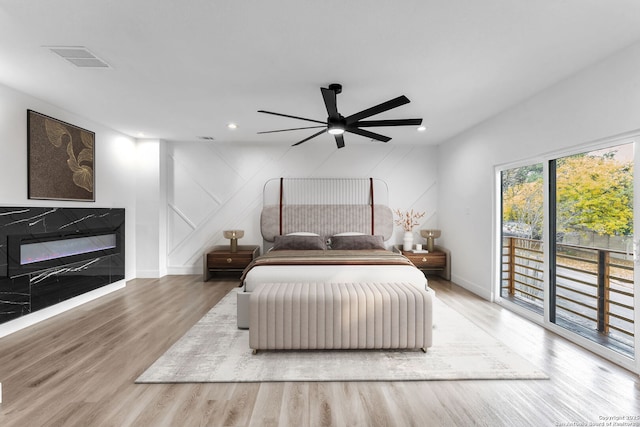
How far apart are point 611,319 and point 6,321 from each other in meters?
5.64

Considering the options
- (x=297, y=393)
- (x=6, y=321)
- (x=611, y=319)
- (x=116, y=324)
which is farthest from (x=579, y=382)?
(x=6, y=321)

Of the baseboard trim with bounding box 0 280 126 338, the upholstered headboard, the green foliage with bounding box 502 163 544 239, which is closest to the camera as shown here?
the baseboard trim with bounding box 0 280 126 338

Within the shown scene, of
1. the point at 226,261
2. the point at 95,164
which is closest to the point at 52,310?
the point at 95,164

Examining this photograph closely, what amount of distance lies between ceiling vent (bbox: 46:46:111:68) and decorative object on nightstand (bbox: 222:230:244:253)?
312 centimetres

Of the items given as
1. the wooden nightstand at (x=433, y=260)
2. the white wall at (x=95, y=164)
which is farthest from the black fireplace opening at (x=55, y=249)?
the wooden nightstand at (x=433, y=260)

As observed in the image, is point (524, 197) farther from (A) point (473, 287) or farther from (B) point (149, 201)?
(B) point (149, 201)

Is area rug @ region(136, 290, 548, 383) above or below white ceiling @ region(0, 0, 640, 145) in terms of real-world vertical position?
below

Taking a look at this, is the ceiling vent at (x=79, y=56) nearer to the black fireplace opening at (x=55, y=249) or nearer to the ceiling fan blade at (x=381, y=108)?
the black fireplace opening at (x=55, y=249)

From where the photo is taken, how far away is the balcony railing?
8.29 ft

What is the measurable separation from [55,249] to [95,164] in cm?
138

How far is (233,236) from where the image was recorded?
5332mm

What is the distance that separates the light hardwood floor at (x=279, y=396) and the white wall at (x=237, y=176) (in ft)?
9.66

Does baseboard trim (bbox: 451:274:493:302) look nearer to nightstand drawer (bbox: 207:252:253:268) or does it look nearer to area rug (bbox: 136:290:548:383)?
area rug (bbox: 136:290:548:383)

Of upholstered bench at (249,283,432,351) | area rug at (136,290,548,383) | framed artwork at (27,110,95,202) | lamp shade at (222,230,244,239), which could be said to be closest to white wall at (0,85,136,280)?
framed artwork at (27,110,95,202)
